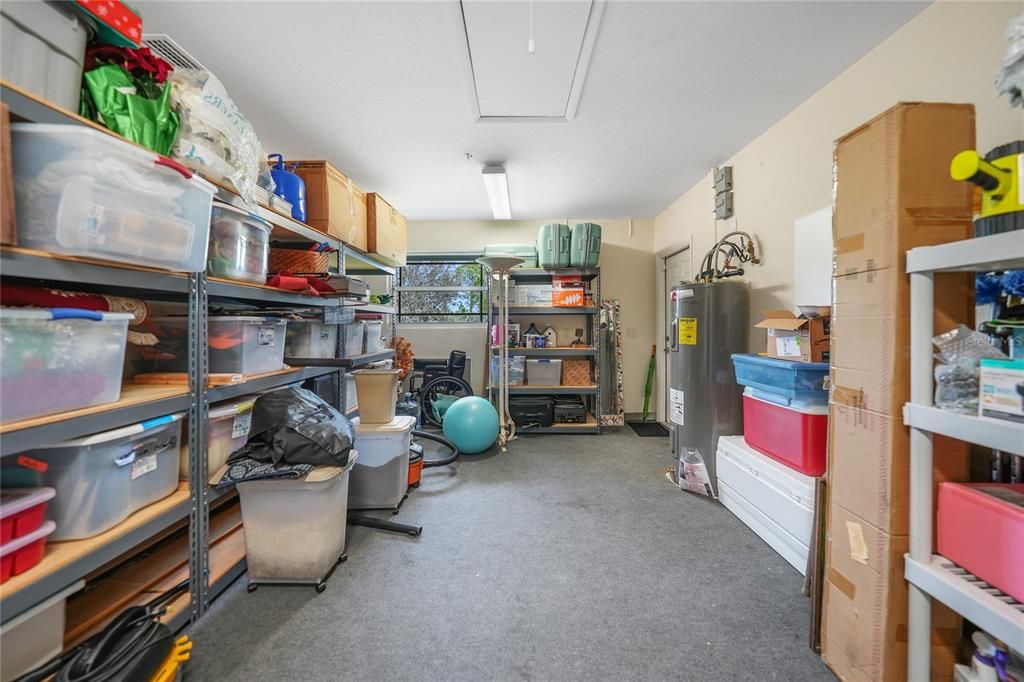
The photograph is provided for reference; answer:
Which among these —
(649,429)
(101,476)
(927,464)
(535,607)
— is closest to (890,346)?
(927,464)

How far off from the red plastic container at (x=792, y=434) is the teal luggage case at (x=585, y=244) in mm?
2355

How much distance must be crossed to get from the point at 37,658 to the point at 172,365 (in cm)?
97

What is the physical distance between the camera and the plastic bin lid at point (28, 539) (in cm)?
89

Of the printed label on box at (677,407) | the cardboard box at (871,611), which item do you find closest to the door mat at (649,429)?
the printed label on box at (677,407)

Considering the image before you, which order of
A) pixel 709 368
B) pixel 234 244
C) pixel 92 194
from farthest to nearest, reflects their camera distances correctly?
pixel 709 368 → pixel 234 244 → pixel 92 194

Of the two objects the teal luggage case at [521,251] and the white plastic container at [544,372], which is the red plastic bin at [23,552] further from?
the teal luggage case at [521,251]

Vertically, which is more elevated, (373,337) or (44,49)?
(44,49)

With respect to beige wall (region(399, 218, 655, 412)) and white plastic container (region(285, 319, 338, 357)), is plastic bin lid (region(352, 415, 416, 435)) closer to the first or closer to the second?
white plastic container (region(285, 319, 338, 357))

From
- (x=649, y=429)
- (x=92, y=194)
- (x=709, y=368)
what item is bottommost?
(x=649, y=429)

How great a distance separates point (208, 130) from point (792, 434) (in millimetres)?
2944

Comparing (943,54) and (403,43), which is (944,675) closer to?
(943,54)

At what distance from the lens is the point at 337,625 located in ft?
4.66

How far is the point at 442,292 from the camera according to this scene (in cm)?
495

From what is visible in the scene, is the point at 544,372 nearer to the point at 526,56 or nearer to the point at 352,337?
the point at 352,337
